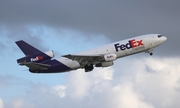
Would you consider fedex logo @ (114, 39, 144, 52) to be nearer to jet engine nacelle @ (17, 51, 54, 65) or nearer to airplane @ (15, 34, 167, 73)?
airplane @ (15, 34, 167, 73)

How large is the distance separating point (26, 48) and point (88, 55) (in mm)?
13434

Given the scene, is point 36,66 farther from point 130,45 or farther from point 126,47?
point 130,45

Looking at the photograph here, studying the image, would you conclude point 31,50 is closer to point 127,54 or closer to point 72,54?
point 72,54

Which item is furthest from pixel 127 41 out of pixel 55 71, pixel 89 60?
pixel 55 71

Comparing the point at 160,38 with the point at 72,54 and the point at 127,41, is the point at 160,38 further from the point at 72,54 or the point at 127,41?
the point at 72,54

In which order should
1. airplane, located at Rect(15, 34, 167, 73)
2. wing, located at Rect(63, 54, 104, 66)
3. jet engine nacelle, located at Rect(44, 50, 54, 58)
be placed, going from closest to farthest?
wing, located at Rect(63, 54, 104, 66) < airplane, located at Rect(15, 34, 167, 73) < jet engine nacelle, located at Rect(44, 50, 54, 58)

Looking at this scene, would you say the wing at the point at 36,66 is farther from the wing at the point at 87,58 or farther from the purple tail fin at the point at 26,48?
the wing at the point at 87,58

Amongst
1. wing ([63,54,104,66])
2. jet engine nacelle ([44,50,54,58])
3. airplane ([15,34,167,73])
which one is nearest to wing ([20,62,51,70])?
airplane ([15,34,167,73])

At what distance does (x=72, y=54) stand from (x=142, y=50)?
1480cm

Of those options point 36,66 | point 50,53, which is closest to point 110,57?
point 50,53

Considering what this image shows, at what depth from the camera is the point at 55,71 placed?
9725cm

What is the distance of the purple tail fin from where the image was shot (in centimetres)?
9525

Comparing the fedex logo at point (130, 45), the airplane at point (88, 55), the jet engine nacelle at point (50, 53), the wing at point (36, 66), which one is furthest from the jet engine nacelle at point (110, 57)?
the wing at point (36, 66)

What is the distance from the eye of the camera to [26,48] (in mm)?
95938
